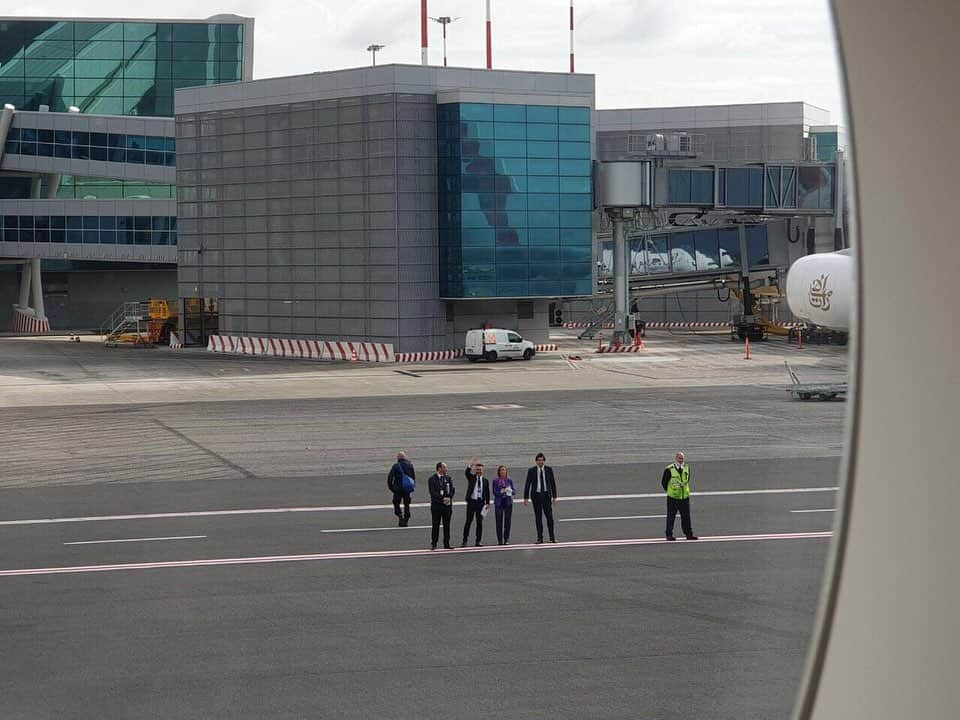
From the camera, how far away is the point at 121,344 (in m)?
81.6

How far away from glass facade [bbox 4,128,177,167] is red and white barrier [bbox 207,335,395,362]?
924 inches

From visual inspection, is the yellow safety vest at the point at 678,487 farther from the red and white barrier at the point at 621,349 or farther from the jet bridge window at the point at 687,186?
the jet bridge window at the point at 687,186

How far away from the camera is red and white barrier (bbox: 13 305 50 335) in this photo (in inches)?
3836

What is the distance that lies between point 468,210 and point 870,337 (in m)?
64.8

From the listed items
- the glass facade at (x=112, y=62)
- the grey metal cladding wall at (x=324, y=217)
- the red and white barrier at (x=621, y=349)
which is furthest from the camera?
the glass facade at (x=112, y=62)

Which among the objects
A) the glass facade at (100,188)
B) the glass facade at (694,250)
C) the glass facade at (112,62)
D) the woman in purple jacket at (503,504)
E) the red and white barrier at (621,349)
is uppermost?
the glass facade at (112,62)

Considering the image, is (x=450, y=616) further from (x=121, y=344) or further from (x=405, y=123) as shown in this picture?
(x=121, y=344)

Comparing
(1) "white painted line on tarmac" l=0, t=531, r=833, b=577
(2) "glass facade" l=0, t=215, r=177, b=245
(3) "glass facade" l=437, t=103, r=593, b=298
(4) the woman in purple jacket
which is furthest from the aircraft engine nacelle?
(2) "glass facade" l=0, t=215, r=177, b=245

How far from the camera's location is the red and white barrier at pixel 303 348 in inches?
2667

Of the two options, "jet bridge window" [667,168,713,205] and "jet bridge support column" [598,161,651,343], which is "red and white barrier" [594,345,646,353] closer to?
"jet bridge support column" [598,161,651,343]

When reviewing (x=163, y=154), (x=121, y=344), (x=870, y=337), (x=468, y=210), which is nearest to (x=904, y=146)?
(x=870, y=337)

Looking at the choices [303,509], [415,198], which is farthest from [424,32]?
[303,509]

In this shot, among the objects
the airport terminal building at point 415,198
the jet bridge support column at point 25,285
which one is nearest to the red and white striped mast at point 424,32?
the airport terminal building at point 415,198

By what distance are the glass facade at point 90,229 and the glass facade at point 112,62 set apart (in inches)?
748
